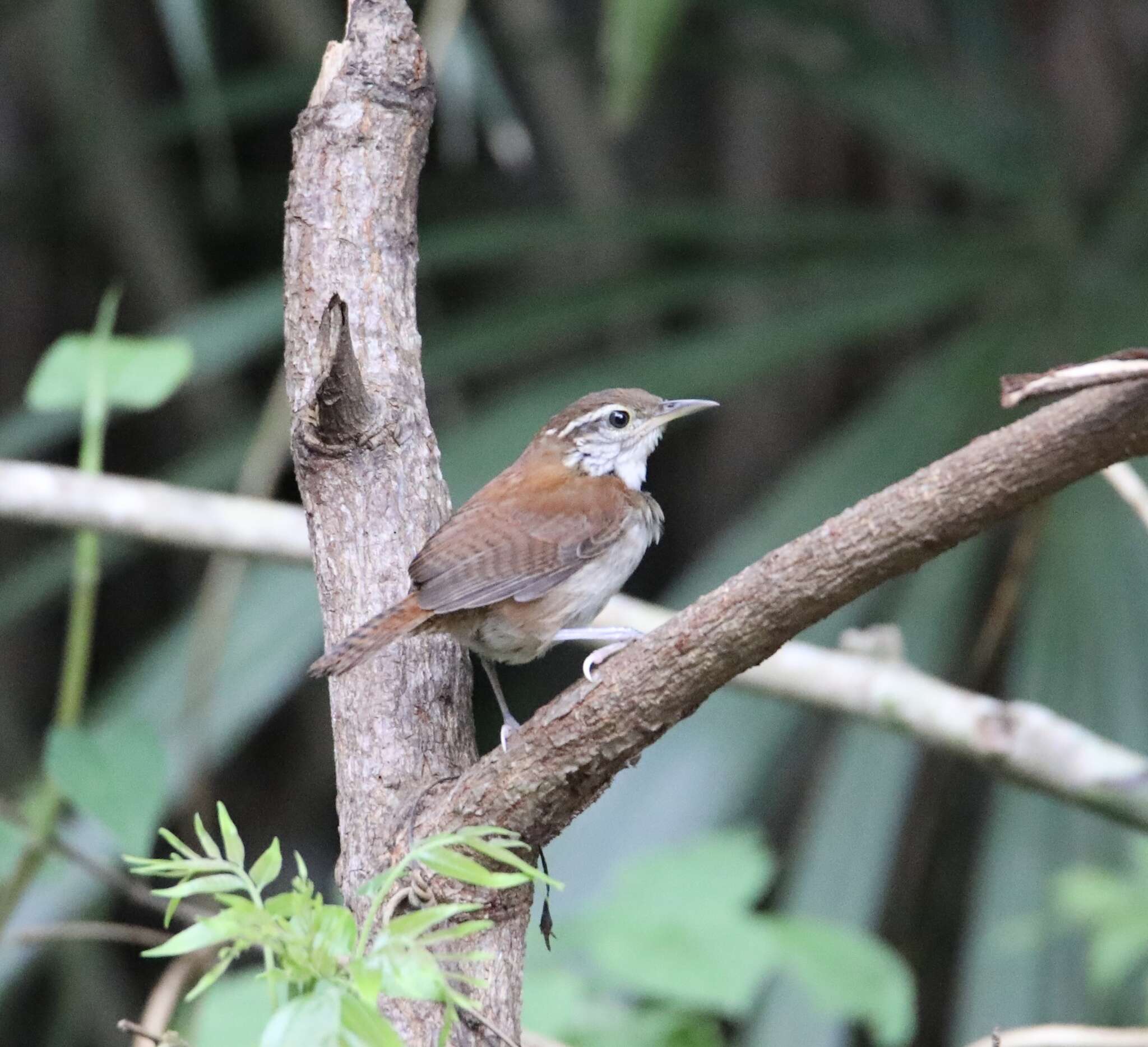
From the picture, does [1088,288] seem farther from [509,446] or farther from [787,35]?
[509,446]

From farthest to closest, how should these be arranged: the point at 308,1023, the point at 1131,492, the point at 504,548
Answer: the point at 504,548 < the point at 1131,492 < the point at 308,1023

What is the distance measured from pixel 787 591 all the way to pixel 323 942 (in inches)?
23.2

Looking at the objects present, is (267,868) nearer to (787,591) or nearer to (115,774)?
(787,591)

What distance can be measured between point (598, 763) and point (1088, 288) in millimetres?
3078

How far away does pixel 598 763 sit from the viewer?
1.59 m

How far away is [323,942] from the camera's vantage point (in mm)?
1161

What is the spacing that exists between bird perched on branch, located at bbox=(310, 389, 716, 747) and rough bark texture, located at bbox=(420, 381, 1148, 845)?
0.19 metres

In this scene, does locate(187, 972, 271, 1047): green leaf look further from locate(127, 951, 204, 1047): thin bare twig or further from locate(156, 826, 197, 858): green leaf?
locate(156, 826, 197, 858): green leaf

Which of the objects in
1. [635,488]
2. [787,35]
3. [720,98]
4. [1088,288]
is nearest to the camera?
[635,488]

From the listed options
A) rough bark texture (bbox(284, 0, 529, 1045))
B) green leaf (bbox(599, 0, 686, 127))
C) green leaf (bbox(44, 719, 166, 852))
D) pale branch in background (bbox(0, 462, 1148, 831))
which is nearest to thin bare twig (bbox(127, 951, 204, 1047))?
green leaf (bbox(44, 719, 166, 852))

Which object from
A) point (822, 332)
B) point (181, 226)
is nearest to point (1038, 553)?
point (822, 332)

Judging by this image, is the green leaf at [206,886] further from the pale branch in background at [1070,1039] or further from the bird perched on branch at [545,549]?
the pale branch in background at [1070,1039]

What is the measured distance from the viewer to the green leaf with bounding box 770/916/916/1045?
8.73ft

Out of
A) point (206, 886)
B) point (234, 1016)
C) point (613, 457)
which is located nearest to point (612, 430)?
point (613, 457)
